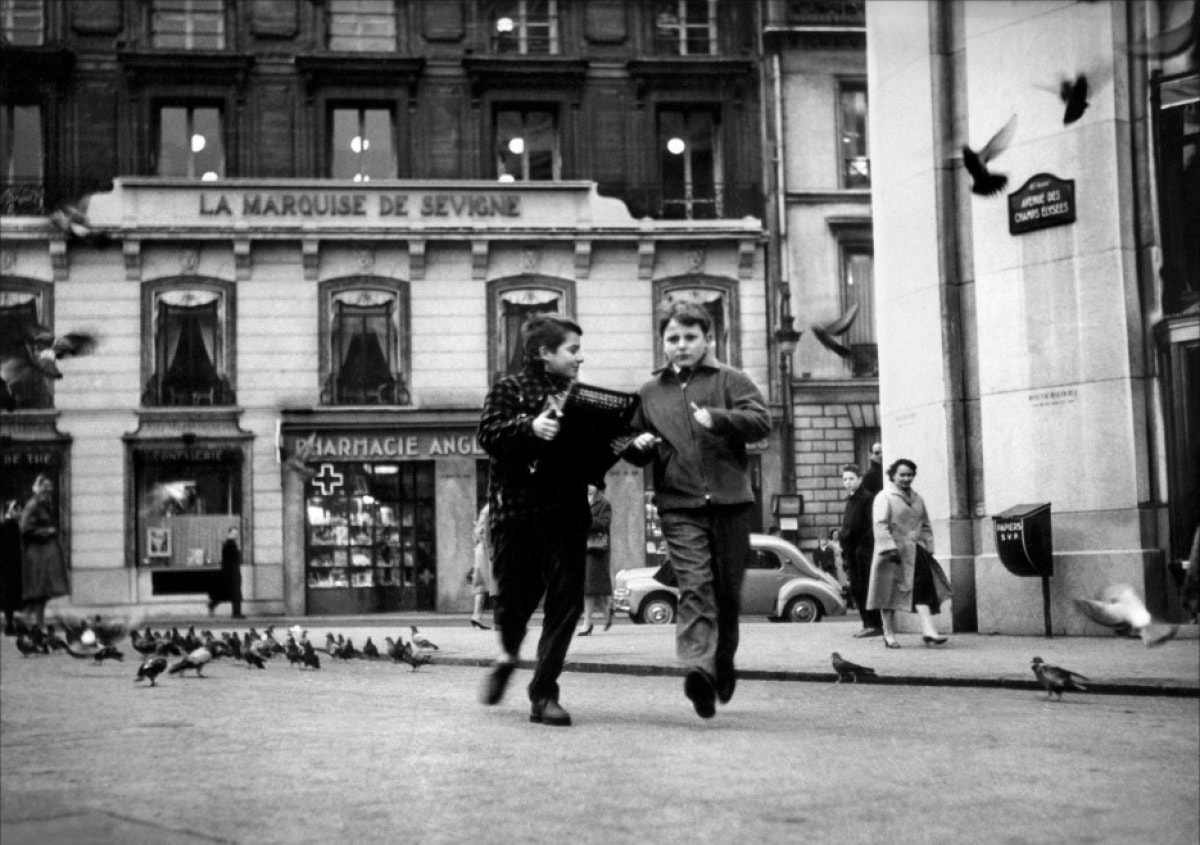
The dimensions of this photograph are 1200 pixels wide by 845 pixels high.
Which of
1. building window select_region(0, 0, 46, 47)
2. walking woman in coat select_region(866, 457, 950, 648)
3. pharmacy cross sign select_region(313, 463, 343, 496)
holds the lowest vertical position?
walking woman in coat select_region(866, 457, 950, 648)

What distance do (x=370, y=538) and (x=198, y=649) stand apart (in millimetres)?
19928

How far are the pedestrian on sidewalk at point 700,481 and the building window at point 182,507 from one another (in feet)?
83.1

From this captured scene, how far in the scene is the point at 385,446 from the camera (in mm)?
32625

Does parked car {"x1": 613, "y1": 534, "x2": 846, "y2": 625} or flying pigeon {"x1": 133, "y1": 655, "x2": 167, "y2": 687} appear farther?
parked car {"x1": 613, "y1": 534, "x2": 846, "y2": 625}

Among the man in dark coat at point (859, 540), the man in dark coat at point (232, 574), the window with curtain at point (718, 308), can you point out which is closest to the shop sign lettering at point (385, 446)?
the man in dark coat at point (232, 574)

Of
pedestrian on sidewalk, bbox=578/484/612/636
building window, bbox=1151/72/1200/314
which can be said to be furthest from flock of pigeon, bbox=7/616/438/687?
building window, bbox=1151/72/1200/314

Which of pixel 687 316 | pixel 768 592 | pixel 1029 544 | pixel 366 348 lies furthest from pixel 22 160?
pixel 687 316

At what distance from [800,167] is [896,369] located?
18.2 metres

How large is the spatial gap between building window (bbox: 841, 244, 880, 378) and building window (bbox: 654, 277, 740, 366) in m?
2.31

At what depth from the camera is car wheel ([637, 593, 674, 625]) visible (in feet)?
78.1

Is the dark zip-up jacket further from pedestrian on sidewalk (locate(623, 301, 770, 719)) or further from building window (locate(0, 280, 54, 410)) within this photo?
building window (locate(0, 280, 54, 410))

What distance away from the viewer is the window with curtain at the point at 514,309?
33281 mm

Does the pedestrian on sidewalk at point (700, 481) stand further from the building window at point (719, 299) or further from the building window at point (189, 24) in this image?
the building window at point (189, 24)

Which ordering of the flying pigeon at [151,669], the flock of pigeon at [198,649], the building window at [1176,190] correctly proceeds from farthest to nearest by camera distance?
the building window at [1176,190] → the flock of pigeon at [198,649] → the flying pigeon at [151,669]
